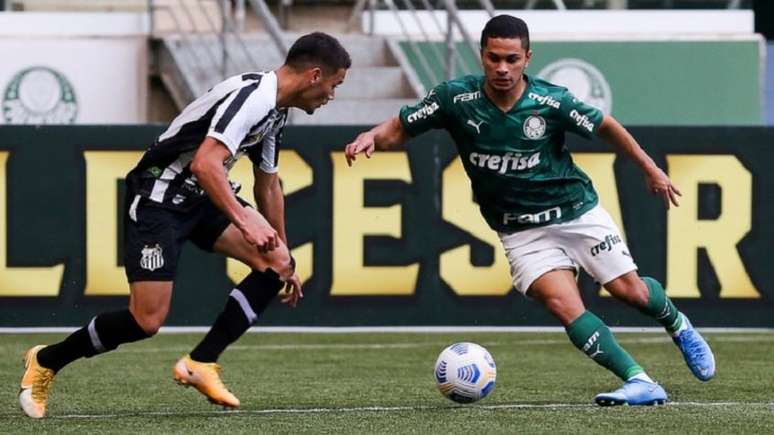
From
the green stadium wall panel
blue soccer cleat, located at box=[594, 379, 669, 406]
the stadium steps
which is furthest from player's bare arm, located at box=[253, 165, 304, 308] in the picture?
the green stadium wall panel

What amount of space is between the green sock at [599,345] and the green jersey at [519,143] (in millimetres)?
527

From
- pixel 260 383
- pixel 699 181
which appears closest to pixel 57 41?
pixel 699 181

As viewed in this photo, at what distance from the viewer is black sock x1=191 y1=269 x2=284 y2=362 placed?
914 centimetres

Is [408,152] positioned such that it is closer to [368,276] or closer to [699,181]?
[368,276]

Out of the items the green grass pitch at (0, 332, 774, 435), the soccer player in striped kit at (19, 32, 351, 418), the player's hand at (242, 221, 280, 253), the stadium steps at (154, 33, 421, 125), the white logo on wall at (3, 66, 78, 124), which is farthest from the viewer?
the white logo on wall at (3, 66, 78, 124)

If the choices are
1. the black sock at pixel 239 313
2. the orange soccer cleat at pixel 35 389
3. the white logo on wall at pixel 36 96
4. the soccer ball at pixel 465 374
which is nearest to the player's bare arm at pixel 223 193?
the black sock at pixel 239 313

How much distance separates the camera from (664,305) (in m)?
9.64

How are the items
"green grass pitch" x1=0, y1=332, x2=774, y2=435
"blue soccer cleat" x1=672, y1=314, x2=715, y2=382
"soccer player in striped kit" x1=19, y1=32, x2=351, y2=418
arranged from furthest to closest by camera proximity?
"blue soccer cleat" x1=672, y1=314, x2=715, y2=382, "soccer player in striped kit" x1=19, y1=32, x2=351, y2=418, "green grass pitch" x1=0, y1=332, x2=774, y2=435

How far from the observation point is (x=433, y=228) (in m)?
14.7

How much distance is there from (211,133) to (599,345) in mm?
2042

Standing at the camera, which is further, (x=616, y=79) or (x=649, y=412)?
(x=616, y=79)

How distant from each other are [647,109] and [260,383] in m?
9.14

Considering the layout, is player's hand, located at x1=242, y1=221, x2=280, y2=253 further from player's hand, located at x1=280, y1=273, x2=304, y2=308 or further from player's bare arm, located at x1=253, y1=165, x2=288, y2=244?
player's bare arm, located at x1=253, y1=165, x2=288, y2=244

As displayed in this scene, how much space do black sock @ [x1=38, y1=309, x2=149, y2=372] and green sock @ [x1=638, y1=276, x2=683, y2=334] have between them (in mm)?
2382
